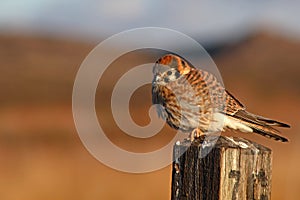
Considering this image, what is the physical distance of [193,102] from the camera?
5.85 m

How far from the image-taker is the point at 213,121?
5.88 m

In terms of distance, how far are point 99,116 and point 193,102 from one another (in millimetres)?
18087

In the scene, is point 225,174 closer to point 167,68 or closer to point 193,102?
point 193,102

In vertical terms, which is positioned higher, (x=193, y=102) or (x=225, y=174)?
(x=193, y=102)

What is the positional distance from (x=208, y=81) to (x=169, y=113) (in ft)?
1.24

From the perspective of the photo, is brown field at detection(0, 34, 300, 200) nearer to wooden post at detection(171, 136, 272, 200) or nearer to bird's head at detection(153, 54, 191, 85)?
bird's head at detection(153, 54, 191, 85)

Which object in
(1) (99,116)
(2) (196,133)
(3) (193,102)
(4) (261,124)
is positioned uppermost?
(1) (99,116)

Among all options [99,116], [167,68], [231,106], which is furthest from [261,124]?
[99,116]

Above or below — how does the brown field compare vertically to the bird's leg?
above

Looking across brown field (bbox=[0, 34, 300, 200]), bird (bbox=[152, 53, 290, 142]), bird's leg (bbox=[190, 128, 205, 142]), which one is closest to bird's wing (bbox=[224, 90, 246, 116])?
bird (bbox=[152, 53, 290, 142])

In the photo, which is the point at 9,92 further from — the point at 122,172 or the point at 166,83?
the point at 166,83

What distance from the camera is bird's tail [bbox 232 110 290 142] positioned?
5.54 meters

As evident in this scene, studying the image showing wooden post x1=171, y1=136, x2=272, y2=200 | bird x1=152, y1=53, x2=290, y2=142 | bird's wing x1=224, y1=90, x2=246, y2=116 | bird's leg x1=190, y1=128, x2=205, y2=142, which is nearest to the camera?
wooden post x1=171, y1=136, x2=272, y2=200

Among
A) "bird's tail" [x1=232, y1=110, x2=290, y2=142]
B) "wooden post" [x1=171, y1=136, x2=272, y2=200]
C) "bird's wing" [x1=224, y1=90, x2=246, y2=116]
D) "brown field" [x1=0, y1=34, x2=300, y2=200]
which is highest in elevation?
"brown field" [x1=0, y1=34, x2=300, y2=200]
